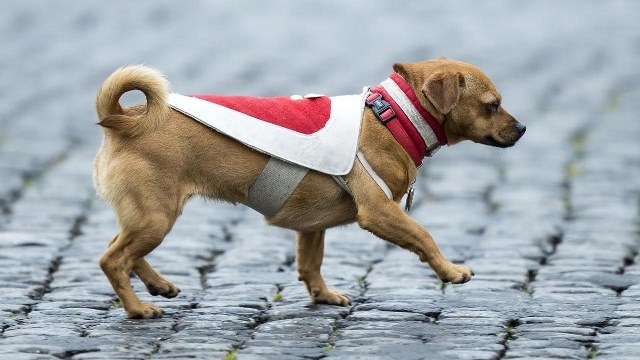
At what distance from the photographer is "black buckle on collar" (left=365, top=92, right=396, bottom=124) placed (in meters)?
7.44

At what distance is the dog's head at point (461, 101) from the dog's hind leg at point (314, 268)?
94 centimetres

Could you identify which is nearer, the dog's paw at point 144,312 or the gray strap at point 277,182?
the dog's paw at point 144,312

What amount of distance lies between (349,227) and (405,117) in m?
2.73

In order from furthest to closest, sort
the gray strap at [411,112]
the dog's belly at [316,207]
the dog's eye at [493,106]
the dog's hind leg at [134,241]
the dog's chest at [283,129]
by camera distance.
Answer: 1. the dog's eye at [493,106]
2. the gray strap at [411,112]
3. the dog's belly at [316,207]
4. the dog's chest at [283,129]
5. the dog's hind leg at [134,241]

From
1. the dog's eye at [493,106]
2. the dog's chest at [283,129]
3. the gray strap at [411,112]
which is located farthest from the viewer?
the dog's eye at [493,106]

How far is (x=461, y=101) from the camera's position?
7602 mm

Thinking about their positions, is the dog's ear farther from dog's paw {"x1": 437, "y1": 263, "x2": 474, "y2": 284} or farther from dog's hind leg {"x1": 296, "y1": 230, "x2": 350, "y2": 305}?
dog's hind leg {"x1": 296, "y1": 230, "x2": 350, "y2": 305}

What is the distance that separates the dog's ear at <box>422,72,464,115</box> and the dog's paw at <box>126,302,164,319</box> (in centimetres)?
178

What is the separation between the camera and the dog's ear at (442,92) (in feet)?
24.4

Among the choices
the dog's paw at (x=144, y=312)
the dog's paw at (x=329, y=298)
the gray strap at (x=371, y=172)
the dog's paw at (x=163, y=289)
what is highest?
the gray strap at (x=371, y=172)

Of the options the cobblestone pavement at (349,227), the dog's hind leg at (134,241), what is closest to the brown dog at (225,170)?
the dog's hind leg at (134,241)

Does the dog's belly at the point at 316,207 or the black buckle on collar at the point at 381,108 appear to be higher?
the black buckle on collar at the point at 381,108

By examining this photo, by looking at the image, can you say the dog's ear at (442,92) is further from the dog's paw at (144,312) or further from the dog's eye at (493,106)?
the dog's paw at (144,312)

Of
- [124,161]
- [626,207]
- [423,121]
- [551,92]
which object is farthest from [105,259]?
[551,92]
